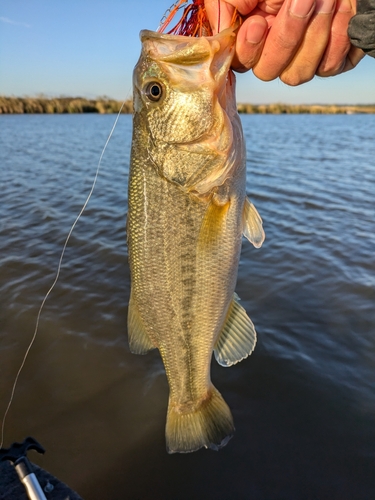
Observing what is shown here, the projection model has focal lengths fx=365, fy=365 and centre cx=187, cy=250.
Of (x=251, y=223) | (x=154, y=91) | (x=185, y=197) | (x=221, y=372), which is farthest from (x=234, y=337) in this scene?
(x=221, y=372)

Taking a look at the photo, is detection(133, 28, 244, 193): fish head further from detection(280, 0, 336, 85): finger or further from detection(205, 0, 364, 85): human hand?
detection(280, 0, 336, 85): finger

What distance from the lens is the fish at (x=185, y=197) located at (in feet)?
6.26

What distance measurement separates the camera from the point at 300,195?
1117cm

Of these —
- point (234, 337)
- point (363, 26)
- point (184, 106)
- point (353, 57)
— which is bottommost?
point (234, 337)

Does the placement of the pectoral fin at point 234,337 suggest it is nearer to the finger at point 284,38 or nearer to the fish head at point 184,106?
the fish head at point 184,106

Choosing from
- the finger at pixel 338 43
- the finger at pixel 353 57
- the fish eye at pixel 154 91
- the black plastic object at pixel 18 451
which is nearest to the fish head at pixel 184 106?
the fish eye at pixel 154 91

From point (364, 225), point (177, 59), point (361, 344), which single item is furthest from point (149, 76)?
point (364, 225)

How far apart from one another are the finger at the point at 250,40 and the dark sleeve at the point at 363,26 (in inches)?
17.3

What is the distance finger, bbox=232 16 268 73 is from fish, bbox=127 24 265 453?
5cm

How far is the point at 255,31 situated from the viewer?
1.80 meters

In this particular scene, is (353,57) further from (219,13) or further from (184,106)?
(184,106)

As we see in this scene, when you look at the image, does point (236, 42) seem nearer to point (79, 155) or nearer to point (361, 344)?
point (361, 344)

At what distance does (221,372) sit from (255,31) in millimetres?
3811

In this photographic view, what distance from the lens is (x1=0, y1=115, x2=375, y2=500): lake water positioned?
11.3 ft
